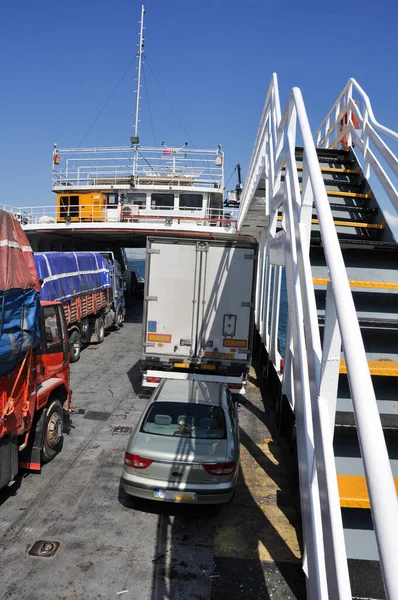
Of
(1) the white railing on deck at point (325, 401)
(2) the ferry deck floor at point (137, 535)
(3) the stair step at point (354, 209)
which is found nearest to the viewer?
(1) the white railing on deck at point (325, 401)

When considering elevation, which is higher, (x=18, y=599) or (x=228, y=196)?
(x=228, y=196)

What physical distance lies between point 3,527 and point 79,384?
6246mm

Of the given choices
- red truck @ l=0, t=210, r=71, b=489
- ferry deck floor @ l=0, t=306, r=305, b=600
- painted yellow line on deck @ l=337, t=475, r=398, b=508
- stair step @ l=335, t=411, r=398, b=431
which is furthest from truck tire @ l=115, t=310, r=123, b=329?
painted yellow line on deck @ l=337, t=475, r=398, b=508

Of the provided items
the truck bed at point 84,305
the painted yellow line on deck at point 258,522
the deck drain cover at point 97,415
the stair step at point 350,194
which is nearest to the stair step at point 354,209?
the stair step at point 350,194

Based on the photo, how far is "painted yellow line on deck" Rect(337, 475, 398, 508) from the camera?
2.81 m

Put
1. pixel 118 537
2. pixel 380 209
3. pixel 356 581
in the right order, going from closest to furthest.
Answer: pixel 356 581
pixel 118 537
pixel 380 209

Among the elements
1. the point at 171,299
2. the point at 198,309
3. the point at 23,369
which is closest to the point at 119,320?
the point at 171,299

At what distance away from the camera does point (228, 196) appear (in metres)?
25.8

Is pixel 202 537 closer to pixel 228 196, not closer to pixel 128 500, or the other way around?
pixel 128 500

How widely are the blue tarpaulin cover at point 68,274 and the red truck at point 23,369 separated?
3353 millimetres

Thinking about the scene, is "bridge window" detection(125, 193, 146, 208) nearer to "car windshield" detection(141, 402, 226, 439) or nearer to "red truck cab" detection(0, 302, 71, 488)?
"red truck cab" detection(0, 302, 71, 488)

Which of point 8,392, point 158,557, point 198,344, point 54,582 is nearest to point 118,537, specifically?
point 158,557

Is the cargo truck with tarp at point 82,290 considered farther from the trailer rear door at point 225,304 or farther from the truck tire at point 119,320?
the trailer rear door at point 225,304

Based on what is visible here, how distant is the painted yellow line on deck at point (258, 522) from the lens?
532 centimetres
